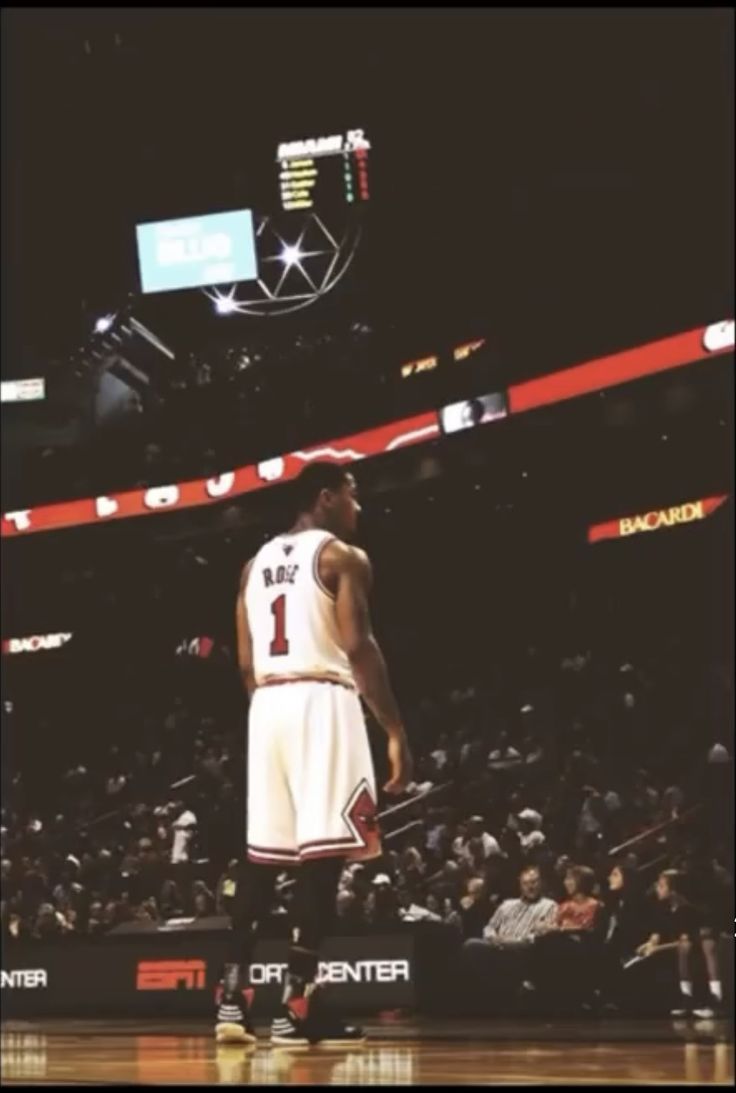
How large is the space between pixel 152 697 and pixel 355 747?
2169 mm

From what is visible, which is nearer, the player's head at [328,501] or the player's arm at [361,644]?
the player's arm at [361,644]

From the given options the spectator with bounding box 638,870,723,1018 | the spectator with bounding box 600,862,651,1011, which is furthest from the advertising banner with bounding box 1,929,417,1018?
the spectator with bounding box 638,870,723,1018

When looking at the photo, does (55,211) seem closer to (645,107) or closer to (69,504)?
(69,504)

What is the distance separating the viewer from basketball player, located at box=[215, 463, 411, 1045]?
4.39 metres

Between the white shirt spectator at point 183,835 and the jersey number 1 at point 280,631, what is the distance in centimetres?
154

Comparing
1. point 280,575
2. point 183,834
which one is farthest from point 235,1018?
point 183,834

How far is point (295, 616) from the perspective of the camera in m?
4.71

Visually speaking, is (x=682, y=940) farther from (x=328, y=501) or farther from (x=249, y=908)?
(x=328, y=501)

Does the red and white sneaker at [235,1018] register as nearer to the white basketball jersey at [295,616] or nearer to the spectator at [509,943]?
the white basketball jersey at [295,616]

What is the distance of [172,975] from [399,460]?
2.07 m

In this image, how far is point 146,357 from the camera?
248 inches

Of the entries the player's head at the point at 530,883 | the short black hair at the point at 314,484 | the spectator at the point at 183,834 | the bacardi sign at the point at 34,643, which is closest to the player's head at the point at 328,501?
the short black hair at the point at 314,484

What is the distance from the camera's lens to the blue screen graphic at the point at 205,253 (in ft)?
19.6

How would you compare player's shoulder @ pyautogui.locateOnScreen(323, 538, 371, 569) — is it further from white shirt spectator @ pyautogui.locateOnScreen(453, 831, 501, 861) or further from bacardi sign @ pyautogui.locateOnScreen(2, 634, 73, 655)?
bacardi sign @ pyautogui.locateOnScreen(2, 634, 73, 655)
